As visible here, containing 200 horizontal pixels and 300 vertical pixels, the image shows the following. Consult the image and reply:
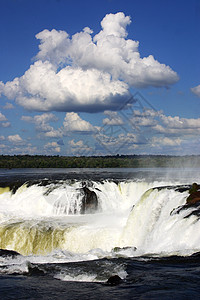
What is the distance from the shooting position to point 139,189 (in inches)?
1099

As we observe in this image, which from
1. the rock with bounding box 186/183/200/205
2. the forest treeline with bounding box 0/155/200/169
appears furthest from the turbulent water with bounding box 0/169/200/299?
the forest treeline with bounding box 0/155/200/169

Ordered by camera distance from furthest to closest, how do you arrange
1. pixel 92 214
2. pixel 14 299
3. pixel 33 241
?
1. pixel 92 214
2. pixel 33 241
3. pixel 14 299

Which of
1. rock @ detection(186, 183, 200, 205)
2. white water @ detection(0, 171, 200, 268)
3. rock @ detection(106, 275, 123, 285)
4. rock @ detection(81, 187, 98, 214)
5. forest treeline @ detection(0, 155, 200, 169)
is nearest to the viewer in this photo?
rock @ detection(106, 275, 123, 285)

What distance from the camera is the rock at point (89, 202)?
24484mm

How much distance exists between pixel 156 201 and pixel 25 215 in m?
11.2

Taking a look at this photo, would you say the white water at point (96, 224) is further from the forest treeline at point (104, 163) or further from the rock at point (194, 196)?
the forest treeline at point (104, 163)

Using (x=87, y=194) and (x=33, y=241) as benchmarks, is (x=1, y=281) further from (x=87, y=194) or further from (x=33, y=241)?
(x=87, y=194)

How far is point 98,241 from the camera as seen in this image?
1653 cm

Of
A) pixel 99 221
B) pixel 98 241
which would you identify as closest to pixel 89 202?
pixel 99 221

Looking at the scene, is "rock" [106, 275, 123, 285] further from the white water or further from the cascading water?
the cascading water

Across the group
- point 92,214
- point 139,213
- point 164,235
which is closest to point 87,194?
point 92,214

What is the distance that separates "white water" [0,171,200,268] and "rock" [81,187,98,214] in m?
0.37

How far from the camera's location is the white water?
12.4m

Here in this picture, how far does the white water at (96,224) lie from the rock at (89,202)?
37 centimetres
